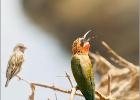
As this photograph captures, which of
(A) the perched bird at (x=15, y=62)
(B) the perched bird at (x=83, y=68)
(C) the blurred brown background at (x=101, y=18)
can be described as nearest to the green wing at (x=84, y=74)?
(B) the perched bird at (x=83, y=68)

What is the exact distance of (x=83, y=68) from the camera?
0.75 metres

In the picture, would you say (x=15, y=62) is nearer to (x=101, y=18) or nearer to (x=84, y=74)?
(x=84, y=74)

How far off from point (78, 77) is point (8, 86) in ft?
0.46

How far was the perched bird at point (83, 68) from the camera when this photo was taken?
737 mm

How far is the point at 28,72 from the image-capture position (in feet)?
2.86

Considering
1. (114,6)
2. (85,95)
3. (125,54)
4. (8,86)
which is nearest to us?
(85,95)

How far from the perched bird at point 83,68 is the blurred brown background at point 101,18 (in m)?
3.19

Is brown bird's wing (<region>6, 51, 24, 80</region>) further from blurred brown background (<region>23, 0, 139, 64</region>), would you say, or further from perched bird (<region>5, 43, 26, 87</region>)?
blurred brown background (<region>23, 0, 139, 64</region>)

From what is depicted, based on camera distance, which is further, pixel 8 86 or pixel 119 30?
pixel 119 30

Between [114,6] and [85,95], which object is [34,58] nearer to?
[85,95]

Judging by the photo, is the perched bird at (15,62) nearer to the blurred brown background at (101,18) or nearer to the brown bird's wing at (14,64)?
the brown bird's wing at (14,64)

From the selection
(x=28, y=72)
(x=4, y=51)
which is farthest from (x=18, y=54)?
(x=4, y=51)

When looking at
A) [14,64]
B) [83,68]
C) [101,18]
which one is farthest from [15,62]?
[101,18]

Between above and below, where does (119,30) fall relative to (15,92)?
above
